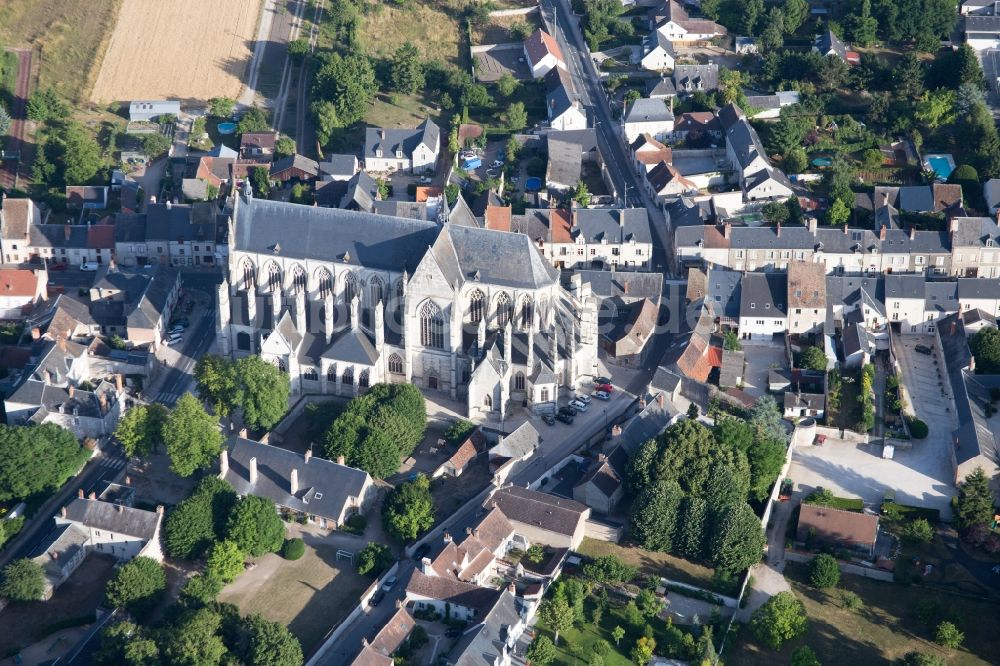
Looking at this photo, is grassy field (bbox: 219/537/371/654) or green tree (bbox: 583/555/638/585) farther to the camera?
green tree (bbox: 583/555/638/585)

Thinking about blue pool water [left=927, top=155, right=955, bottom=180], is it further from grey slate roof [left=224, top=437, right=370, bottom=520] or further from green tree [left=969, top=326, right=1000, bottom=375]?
grey slate roof [left=224, top=437, right=370, bottom=520]

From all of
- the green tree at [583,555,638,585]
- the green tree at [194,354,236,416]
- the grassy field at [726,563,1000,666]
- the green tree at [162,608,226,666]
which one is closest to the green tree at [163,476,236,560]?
the green tree at [162,608,226,666]

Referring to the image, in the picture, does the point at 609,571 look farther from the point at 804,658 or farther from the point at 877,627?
the point at 877,627

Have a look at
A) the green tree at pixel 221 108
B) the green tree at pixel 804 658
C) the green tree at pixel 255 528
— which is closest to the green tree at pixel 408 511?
the green tree at pixel 255 528

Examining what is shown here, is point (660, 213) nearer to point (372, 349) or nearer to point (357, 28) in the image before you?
point (372, 349)

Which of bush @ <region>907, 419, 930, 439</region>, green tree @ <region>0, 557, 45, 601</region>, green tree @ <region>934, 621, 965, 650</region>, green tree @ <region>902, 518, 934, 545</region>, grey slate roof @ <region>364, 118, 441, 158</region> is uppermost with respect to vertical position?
grey slate roof @ <region>364, 118, 441, 158</region>

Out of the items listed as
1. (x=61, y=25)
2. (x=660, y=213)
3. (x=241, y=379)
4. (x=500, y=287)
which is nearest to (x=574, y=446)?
(x=500, y=287)
